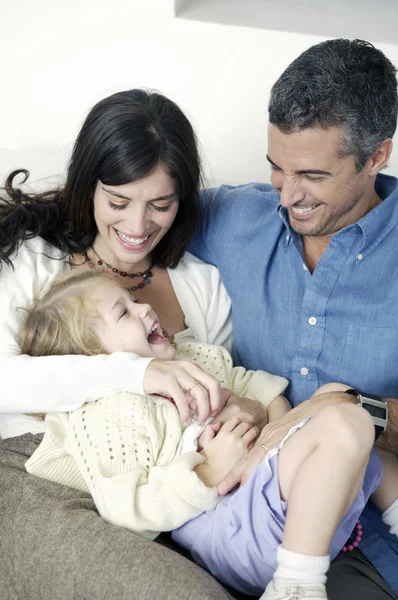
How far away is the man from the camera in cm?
203

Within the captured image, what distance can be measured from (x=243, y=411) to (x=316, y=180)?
623mm

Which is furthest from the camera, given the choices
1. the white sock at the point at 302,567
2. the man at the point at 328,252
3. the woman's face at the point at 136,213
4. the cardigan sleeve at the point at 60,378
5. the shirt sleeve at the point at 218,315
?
the shirt sleeve at the point at 218,315

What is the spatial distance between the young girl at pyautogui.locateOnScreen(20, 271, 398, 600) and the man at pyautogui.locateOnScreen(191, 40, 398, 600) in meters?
0.11

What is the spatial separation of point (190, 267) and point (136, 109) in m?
0.52

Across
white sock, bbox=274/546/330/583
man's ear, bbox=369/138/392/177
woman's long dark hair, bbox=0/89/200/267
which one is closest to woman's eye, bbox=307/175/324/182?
man's ear, bbox=369/138/392/177

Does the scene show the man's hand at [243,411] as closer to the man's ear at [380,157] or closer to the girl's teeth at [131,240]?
the girl's teeth at [131,240]

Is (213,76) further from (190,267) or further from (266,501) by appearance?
(266,501)

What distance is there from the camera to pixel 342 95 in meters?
2.04

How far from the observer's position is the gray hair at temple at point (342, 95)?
2.03 metres

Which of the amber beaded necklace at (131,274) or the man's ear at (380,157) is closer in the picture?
the man's ear at (380,157)

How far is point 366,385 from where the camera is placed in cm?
217

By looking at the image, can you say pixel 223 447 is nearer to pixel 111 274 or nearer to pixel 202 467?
pixel 202 467

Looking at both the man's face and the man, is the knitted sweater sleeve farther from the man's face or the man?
the man's face

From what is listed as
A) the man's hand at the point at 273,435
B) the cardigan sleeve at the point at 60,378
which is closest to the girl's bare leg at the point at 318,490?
the man's hand at the point at 273,435
